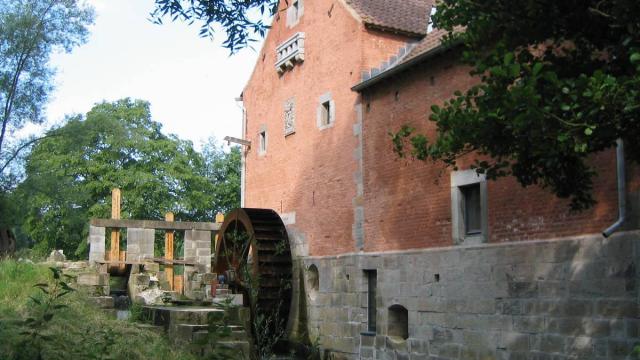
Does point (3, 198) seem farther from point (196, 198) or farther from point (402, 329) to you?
point (196, 198)

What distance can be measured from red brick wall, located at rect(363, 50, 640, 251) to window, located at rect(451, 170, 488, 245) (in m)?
0.18

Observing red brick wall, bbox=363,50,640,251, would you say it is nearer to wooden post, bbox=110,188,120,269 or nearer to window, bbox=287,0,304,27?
window, bbox=287,0,304,27

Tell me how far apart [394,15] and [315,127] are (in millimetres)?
2859

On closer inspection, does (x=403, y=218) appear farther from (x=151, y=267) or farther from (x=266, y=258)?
(x=151, y=267)

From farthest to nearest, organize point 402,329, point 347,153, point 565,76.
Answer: point 347,153 < point 402,329 < point 565,76

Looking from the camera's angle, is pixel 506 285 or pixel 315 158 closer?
pixel 506 285

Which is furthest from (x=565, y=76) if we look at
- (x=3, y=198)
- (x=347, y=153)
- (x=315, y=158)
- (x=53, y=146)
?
(x=53, y=146)

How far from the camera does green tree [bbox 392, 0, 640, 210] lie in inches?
212

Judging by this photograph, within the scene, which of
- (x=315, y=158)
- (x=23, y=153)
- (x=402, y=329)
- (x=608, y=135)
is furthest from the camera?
(x=23, y=153)

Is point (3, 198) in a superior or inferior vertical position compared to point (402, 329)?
superior

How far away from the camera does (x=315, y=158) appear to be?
52.0 ft

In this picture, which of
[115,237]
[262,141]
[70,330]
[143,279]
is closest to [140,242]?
[115,237]

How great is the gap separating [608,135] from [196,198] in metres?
29.4

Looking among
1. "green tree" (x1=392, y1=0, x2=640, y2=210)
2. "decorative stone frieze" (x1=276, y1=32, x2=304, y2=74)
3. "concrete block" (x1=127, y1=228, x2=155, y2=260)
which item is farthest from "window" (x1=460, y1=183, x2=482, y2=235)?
"concrete block" (x1=127, y1=228, x2=155, y2=260)
